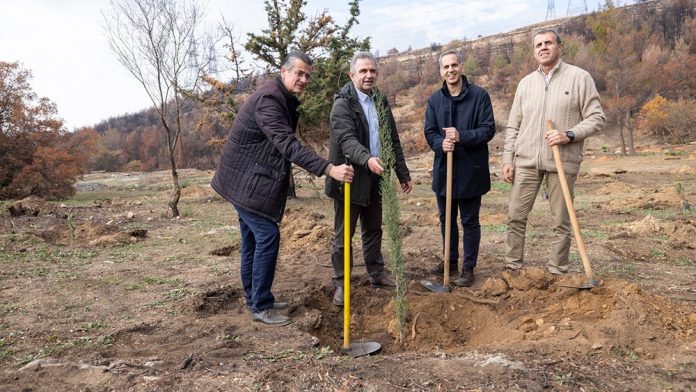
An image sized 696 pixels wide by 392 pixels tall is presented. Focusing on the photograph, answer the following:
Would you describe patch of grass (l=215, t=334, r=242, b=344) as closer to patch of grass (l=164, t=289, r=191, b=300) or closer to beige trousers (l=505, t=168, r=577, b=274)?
patch of grass (l=164, t=289, r=191, b=300)

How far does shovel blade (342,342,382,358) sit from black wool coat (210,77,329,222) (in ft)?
4.00

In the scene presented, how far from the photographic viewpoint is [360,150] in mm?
4270

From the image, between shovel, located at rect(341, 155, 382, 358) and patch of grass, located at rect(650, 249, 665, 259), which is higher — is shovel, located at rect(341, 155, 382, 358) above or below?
above

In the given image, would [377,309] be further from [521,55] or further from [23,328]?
[521,55]

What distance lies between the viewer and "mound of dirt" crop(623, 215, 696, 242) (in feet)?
24.9

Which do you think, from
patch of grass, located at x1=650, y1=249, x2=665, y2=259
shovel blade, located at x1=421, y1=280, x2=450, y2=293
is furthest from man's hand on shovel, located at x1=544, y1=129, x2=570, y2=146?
patch of grass, located at x1=650, y1=249, x2=665, y2=259

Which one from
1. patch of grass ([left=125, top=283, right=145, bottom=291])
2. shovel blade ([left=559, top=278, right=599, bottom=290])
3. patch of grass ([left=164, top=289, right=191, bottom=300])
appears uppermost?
shovel blade ([left=559, top=278, right=599, bottom=290])

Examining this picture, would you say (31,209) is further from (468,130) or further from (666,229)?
(666,229)

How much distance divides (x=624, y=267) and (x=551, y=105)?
240cm

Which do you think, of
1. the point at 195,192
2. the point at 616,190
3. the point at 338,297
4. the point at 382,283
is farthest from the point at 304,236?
the point at 195,192

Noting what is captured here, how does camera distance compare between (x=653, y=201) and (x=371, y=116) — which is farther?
(x=653, y=201)

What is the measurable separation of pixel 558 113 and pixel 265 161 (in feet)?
8.65

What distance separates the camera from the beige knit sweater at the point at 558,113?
434cm

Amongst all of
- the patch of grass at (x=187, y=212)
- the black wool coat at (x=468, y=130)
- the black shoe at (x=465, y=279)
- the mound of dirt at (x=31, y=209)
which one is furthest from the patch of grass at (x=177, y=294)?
the mound of dirt at (x=31, y=209)
